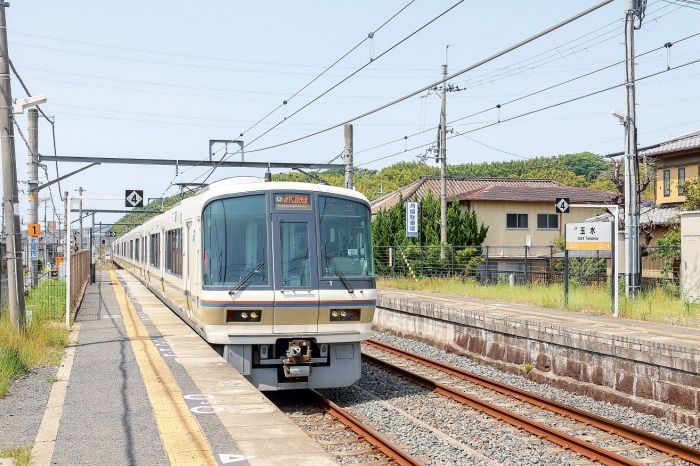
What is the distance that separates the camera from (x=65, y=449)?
6.45m

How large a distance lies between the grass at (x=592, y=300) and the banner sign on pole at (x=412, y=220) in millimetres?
7041

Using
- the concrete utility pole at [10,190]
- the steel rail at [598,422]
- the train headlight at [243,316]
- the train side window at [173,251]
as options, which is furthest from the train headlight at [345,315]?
the concrete utility pole at [10,190]

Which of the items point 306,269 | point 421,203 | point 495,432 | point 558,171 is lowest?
point 495,432

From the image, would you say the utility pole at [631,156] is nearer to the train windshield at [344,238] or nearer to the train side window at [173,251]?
the train windshield at [344,238]

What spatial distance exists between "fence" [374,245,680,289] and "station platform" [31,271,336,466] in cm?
1267

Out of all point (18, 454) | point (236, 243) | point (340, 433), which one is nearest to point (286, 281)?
point (236, 243)

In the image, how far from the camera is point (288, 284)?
10195 mm

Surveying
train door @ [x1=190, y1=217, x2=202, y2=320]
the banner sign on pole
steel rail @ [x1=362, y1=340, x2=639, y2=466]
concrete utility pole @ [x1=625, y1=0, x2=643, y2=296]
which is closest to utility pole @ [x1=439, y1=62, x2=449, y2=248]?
the banner sign on pole

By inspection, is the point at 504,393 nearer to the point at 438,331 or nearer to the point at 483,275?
the point at 438,331

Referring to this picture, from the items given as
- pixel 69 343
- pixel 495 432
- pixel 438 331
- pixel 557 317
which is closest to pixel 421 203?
pixel 438 331

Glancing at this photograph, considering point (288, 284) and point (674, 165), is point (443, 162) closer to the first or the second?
point (674, 165)

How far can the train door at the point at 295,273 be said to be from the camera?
10.1 meters

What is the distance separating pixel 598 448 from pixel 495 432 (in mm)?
1548

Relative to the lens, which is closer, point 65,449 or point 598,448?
point 65,449
